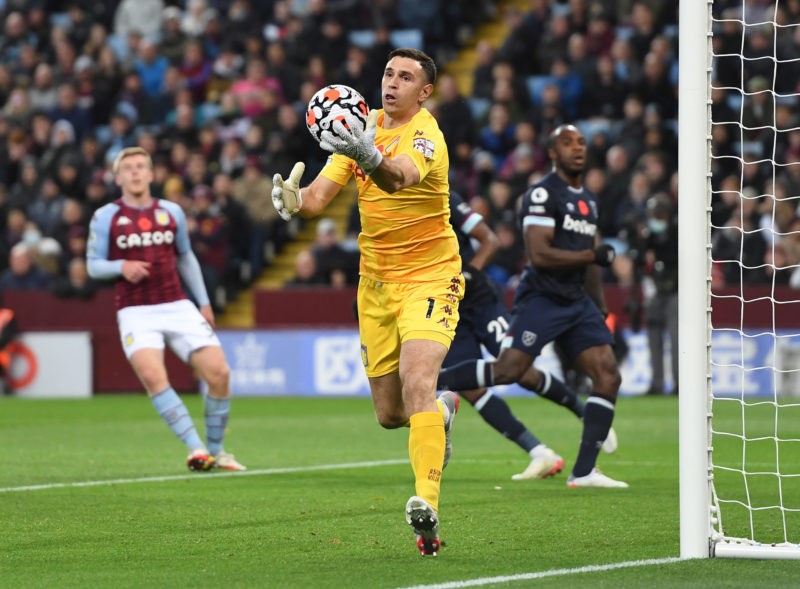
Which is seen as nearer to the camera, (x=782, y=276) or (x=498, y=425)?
(x=498, y=425)

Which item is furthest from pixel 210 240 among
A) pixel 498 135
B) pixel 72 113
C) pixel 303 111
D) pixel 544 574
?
pixel 544 574

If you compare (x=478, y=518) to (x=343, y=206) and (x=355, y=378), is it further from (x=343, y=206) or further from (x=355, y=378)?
(x=343, y=206)

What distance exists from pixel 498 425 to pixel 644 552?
3.76 meters

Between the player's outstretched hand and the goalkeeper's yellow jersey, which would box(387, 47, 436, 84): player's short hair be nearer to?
the goalkeeper's yellow jersey

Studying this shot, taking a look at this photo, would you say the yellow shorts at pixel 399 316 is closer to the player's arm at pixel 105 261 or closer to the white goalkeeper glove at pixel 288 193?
the white goalkeeper glove at pixel 288 193

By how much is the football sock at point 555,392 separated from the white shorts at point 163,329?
7.64ft

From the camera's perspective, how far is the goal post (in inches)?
258

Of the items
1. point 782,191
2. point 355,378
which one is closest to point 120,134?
point 355,378

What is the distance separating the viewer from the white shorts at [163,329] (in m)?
10.8

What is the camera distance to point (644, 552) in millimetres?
6781

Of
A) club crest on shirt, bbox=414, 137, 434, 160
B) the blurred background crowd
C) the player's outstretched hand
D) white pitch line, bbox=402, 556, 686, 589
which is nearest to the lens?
white pitch line, bbox=402, 556, 686, 589

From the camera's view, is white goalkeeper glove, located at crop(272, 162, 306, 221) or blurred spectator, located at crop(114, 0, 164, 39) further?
blurred spectator, located at crop(114, 0, 164, 39)

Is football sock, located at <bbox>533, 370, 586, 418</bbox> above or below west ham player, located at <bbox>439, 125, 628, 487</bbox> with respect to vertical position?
below

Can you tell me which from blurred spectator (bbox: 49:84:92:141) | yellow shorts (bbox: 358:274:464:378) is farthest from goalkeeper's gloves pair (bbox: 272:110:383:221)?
blurred spectator (bbox: 49:84:92:141)
